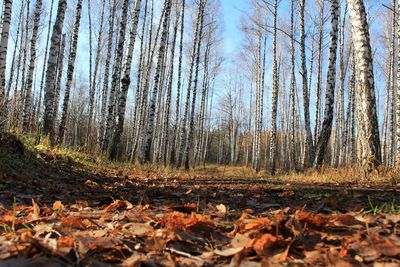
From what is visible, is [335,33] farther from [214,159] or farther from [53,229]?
[214,159]

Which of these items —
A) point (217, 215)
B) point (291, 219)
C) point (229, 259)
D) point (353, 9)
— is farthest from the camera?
point (353, 9)

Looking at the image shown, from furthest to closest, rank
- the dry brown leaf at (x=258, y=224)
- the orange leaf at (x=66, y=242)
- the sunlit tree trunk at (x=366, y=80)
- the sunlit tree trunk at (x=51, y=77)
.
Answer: the sunlit tree trunk at (x=51, y=77)
the sunlit tree trunk at (x=366, y=80)
the dry brown leaf at (x=258, y=224)
the orange leaf at (x=66, y=242)

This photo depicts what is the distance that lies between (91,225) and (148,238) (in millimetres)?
500

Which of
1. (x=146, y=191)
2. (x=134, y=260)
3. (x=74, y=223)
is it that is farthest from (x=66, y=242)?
(x=146, y=191)

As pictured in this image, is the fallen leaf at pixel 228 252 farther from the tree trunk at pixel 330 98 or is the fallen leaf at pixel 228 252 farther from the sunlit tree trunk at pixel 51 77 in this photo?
the sunlit tree trunk at pixel 51 77

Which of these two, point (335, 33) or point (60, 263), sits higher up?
point (335, 33)

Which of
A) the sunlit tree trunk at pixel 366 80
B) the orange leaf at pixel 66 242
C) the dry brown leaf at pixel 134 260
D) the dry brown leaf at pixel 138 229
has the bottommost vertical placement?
the dry brown leaf at pixel 134 260

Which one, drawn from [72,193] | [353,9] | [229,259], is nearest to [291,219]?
[229,259]

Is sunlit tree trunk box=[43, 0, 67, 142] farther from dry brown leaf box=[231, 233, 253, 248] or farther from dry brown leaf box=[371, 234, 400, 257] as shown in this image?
dry brown leaf box=[371, 234, 400, 257]

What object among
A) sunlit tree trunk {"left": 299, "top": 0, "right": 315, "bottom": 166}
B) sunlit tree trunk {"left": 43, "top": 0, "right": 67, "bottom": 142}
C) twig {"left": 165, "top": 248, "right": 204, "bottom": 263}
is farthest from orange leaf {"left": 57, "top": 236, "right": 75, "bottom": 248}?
sunlit tree trunk {"left": 299, "top": 0, "right": 315, "bottom": 166}

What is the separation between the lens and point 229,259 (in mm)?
1364

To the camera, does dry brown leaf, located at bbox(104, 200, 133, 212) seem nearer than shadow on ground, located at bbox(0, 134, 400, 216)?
Yes

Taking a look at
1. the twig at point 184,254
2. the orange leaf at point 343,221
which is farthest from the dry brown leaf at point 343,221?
the twig at point 184,254

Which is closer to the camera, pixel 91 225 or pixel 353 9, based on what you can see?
pixel 91 225
